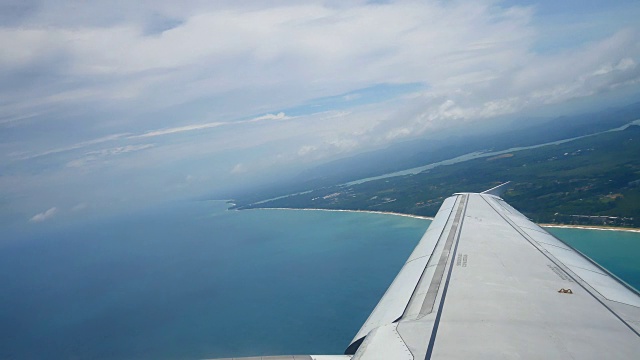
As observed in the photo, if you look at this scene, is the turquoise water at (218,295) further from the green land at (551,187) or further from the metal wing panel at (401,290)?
the metal wing panel at (401,290)

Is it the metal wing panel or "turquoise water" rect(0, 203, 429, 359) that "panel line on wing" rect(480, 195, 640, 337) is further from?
"turquoise water" rect(0, 203, 429, 359)

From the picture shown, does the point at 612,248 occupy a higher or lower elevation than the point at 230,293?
lower

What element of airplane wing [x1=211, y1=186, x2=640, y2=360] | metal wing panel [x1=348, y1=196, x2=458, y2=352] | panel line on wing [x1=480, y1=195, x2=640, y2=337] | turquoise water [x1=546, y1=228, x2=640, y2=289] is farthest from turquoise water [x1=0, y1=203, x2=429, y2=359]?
turquoise water [x1=546, y1=228, x2=640, y2=289]

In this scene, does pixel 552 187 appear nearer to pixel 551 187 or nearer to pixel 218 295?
pixel 551 187

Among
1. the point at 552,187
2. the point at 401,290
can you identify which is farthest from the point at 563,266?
the point at 552,187

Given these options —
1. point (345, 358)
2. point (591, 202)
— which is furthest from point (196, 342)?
point (591, 202)

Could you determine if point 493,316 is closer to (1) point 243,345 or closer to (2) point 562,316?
(2) point 562,316

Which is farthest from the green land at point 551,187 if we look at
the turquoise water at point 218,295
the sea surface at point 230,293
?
the turquoise water at point 218,295
